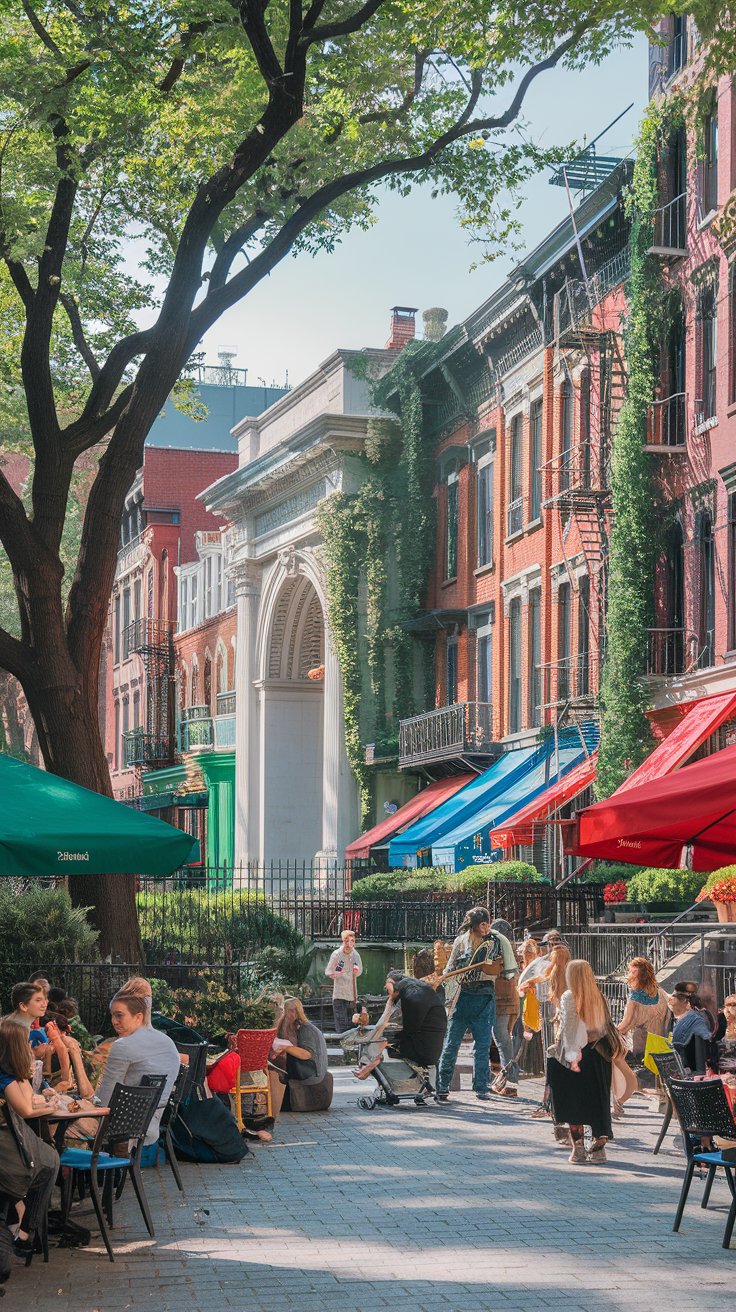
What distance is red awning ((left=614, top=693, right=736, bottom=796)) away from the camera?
23.3 meters

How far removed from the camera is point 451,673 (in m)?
37.9

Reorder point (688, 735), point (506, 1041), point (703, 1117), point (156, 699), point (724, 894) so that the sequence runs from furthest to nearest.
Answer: point (156, 699) < point (688, 735) < point (724, 894) < point (506, 1041) < point (703, 1117)

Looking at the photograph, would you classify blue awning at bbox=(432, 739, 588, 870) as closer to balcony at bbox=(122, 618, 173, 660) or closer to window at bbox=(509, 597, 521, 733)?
window at bbox=(509, 597, 521, 733)

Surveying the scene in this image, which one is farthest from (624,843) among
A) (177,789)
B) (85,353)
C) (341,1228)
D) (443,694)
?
(177,789)

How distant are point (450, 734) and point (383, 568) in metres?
5.38

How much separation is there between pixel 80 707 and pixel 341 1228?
7892 mm

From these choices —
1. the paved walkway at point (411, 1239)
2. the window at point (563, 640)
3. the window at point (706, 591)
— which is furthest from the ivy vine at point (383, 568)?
the paved walkway at point (411, 1239)

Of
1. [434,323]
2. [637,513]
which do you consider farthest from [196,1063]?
[434,323]

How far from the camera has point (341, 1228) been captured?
9914mm

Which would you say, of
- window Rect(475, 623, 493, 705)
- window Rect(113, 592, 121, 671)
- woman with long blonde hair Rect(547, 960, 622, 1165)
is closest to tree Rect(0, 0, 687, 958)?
woman with long blonde hair Rect(547, 960, 622, 1165)

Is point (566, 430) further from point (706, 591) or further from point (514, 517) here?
point (706, 591)

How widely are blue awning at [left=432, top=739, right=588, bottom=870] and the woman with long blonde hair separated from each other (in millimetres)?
16791

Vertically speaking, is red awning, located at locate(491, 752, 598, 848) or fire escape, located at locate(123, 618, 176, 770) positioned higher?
fire escape, located at locate(123, 618, 176, 770)

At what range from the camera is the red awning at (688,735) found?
76.4 feet
